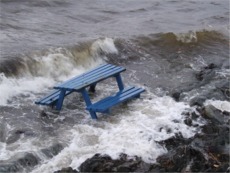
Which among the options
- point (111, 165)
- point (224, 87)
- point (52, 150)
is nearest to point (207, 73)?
point (224, 87)

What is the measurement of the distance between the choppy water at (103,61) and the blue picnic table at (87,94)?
8.5 inches

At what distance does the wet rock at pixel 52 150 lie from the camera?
8031 millimetres

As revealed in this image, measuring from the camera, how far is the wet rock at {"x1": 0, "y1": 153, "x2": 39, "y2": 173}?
7.49 m

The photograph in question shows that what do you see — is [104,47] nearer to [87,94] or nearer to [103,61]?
[103,61]

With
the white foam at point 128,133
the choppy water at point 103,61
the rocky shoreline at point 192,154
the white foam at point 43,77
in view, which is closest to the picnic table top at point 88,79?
the choppy water at point 103,61

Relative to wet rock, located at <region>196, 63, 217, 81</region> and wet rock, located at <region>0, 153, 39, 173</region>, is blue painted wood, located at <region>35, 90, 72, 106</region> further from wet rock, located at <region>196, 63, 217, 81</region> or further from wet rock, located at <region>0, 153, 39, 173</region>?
wet rock, located at <region>196, 63, 217, 81</region>

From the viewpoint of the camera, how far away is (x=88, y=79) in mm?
9938

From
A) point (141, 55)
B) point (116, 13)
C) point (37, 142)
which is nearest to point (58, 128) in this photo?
point (37, 142)

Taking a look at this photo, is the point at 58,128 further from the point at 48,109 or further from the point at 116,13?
the point at 116,13

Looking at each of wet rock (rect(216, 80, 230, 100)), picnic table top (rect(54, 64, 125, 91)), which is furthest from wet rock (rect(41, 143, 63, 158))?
wet rock (rect(216, 80, 230, 100))

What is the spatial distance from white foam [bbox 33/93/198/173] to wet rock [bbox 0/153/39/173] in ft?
0.70

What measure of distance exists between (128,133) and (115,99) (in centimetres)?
139

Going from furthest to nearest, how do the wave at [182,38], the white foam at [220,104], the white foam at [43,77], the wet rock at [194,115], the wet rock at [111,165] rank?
the wave at [182,38] < the white foam at [43,77] < the white foam at [220,104] < the wet rock at [194,115] < the wet rock at [111,165]

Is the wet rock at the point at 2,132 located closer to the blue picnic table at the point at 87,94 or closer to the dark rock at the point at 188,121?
the blue picnic table at the point at 87,94
